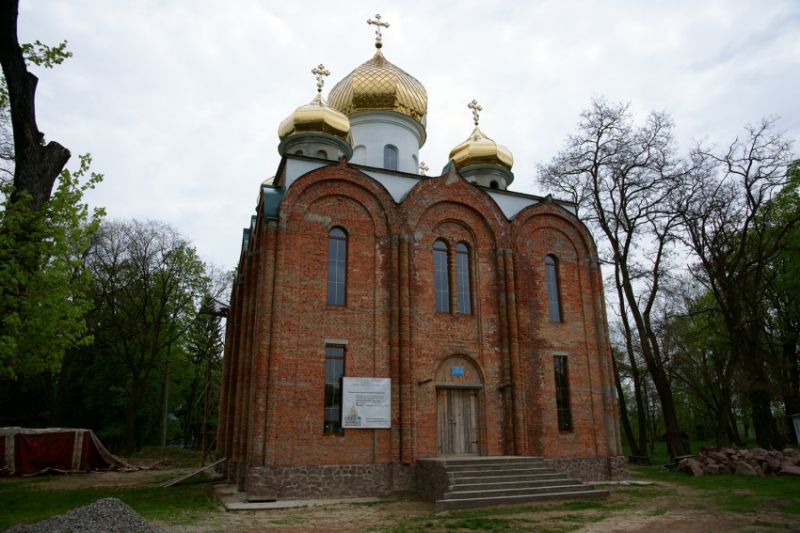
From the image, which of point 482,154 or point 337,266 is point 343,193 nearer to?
point 337,266

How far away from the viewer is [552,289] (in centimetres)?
1809

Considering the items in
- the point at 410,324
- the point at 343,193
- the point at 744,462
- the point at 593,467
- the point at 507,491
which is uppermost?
the point at 343,193

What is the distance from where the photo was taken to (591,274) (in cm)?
1861

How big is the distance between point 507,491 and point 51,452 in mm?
18095

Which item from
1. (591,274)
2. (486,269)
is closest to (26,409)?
(486,269)

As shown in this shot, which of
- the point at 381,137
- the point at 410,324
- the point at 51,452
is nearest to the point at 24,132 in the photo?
the point at 410,324

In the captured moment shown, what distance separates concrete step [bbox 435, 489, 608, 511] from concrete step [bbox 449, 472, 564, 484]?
2.09 feet

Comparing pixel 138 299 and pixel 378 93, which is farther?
pixel 138 299

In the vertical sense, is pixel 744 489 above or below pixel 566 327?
below

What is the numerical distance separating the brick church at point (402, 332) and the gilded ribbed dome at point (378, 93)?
2781mm

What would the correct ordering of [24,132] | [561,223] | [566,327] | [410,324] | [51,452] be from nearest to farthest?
[24,132], [410,324], [566,327], [561,223], [51,452]

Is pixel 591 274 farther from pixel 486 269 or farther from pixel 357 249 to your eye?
pixel 357 249

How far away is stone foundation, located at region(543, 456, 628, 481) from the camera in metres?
16.0

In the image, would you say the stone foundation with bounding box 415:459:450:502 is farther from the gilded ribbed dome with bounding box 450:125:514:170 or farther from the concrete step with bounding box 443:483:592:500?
the gilded ribbed dome with bounding box 450:125:514:170
